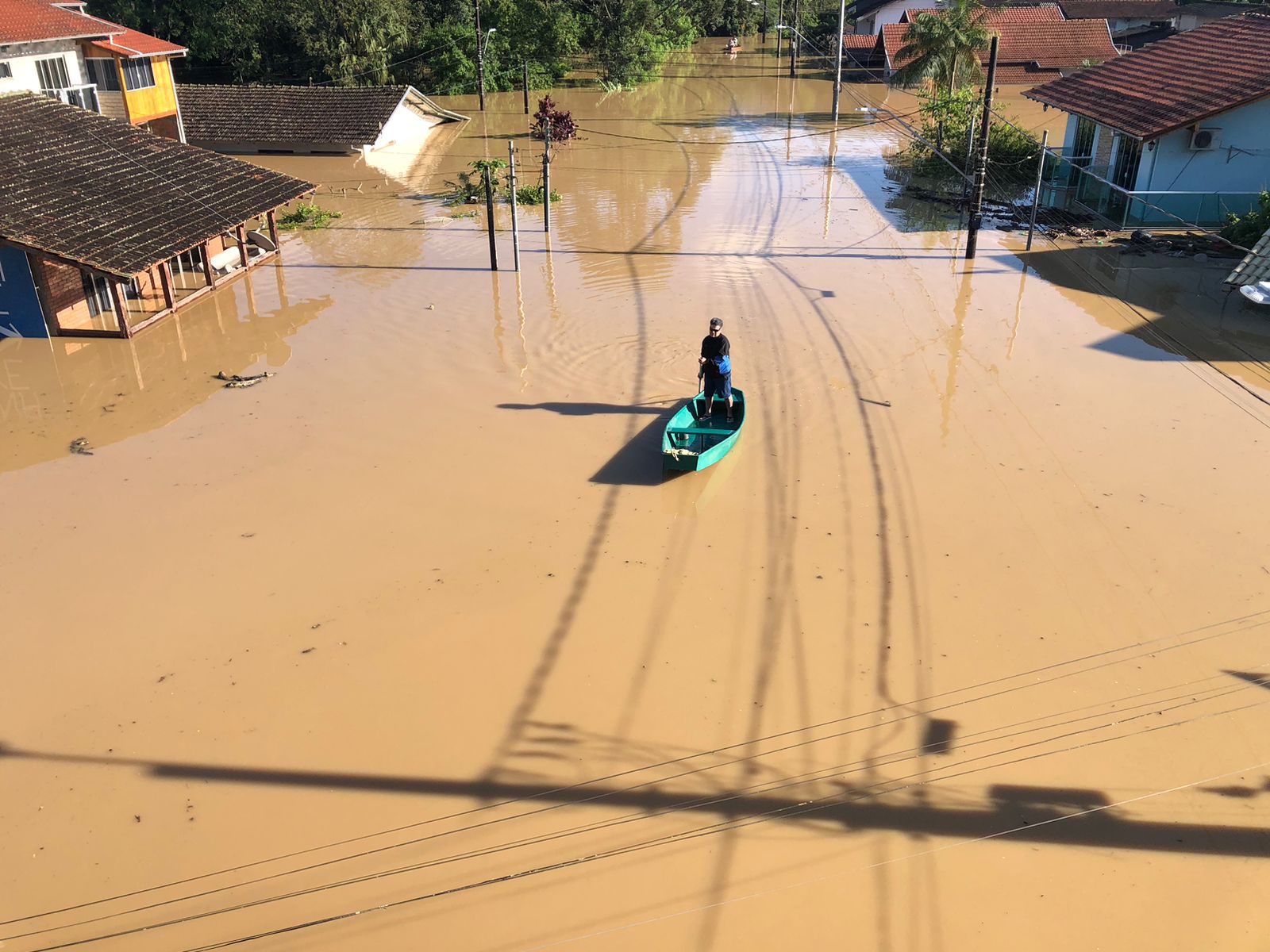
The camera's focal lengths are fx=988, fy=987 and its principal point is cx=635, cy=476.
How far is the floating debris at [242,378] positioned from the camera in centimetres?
1731

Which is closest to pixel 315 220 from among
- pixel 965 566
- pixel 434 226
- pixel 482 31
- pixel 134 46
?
pixel 434 226

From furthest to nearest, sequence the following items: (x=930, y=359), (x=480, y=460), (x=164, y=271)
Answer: (x=164, y=271), (x=930, y=359), (x=480, y=460)

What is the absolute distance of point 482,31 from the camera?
51688 millimetres

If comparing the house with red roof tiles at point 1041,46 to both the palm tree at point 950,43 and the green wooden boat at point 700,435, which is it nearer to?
the palm tree at point 950,43

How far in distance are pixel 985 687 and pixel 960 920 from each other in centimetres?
284

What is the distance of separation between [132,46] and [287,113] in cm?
894

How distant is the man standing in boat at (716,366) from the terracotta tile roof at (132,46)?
22.8 m

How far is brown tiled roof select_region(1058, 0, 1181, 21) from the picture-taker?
193ft

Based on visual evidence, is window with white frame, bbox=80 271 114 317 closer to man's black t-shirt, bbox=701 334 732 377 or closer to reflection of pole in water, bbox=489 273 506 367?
reflection of pole in water, bbox=489 273 506 367

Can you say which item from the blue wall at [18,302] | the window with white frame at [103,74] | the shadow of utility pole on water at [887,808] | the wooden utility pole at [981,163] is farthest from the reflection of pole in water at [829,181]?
the window with white frame at [103,74]

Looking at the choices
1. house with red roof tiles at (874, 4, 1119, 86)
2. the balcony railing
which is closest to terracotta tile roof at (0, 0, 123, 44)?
the balcony railing

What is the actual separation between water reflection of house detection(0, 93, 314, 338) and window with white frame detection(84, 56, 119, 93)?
5.42 metres

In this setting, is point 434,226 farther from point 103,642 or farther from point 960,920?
point 960,920

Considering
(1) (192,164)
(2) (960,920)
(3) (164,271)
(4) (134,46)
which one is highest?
(4) (134,46)
